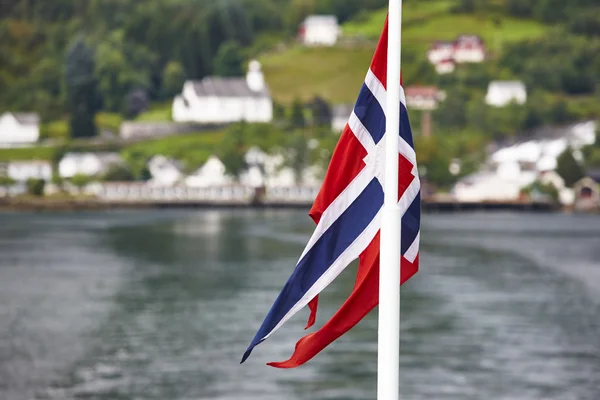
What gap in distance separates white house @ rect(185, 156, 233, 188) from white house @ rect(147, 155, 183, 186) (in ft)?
5.80

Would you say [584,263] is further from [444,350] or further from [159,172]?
[159,172]

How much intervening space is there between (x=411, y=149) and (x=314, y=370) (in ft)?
71.8

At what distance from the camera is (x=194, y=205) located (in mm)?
185500

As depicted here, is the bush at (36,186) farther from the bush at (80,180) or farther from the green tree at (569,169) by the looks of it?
the green tree at (569,169)

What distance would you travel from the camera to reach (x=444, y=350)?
37625 mm

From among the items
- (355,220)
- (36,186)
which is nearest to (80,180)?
(36,186)

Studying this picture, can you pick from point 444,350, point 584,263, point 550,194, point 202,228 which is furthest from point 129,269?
point 550,194

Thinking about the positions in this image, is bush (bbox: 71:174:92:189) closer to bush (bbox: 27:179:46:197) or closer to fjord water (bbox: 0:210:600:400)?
bush (bbox: 27:179:46:197)

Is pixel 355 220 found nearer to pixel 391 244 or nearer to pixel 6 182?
pixel 391 244

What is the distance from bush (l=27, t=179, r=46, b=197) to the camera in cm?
18612

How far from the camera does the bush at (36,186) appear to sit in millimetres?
186125

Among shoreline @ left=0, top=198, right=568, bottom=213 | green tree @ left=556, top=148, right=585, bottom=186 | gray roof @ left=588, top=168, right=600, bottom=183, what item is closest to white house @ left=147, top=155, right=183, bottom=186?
shoreline @ left=0, top=198, right=568, bottom=213

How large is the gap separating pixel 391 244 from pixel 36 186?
17781 centimetres

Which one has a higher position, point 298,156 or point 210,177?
point 298,156
